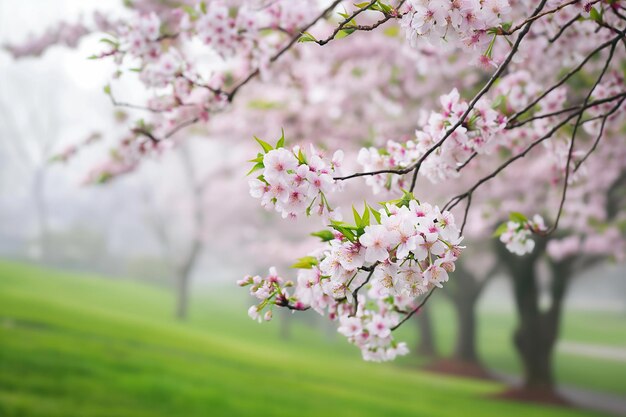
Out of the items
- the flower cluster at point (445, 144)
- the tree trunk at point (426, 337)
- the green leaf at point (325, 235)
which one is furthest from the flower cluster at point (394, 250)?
the tree trunk at point (426, 337)

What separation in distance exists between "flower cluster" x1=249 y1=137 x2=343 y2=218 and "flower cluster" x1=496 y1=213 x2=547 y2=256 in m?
A: 1.20

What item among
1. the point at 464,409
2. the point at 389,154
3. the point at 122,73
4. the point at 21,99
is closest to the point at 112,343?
the point at 464,409

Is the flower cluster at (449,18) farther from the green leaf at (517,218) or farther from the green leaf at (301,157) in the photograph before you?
the green leaf at (517,218)

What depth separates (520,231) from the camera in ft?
8.43

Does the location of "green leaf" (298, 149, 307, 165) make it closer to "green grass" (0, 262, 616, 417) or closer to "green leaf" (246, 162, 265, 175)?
"green leaf" (246, 162, 265, 175)

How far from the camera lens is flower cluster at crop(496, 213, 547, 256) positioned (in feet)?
8.36

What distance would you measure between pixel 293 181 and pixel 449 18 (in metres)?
0.65

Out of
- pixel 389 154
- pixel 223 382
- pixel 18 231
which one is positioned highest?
pixel 18 231

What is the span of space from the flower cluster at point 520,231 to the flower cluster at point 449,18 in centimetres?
114

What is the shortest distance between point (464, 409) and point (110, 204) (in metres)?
46.5

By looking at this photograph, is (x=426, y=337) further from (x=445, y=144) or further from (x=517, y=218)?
(x=445, y=144)

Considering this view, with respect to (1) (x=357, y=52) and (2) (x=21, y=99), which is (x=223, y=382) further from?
(2) (x=21, y=99)

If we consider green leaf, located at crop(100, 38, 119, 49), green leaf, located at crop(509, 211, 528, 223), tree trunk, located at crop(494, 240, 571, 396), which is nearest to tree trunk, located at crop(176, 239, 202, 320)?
tree trunk, located at crop(494, 240, 571, 396)

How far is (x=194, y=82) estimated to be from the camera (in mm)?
2941
